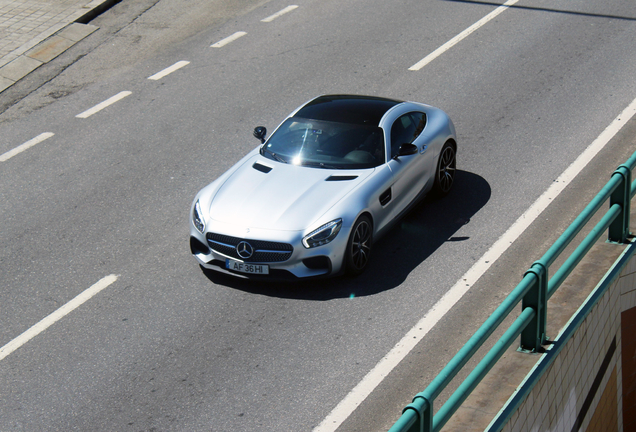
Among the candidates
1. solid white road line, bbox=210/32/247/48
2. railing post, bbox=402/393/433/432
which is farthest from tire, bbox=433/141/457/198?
solid white road line, bbox=210/32/247/48

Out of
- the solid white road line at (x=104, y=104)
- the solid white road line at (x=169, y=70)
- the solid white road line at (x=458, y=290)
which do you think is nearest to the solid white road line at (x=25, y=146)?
the solid white road line at (x=104, y=104)

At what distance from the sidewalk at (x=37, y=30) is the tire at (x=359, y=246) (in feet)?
28.2

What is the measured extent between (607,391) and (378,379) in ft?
6.35

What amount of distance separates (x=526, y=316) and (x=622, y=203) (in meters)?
1.91

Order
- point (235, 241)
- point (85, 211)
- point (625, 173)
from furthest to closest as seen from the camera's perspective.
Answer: point (85, 211)
point (235, 241)
point (625, 173)

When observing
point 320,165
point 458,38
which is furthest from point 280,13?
point 320,165

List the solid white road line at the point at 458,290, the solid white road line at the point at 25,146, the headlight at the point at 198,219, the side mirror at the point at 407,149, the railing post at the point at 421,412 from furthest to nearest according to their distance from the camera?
the solid white road line at the point at 25,146
the side mirror at the point at 407,149
the headlight at the point at 198,219
the solid white road line at the point at 458,290
the railing post at the point at 421,412

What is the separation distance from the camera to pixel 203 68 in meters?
14.1

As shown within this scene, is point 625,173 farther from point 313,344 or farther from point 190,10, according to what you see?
point 190,10

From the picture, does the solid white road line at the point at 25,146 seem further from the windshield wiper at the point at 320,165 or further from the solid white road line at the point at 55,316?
the windshield wiper at the point at 320,165

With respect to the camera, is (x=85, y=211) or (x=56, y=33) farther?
(x=56, y=33)

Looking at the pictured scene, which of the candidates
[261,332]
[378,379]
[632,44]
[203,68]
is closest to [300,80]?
[203,68]

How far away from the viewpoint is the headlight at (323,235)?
7660 millimetres

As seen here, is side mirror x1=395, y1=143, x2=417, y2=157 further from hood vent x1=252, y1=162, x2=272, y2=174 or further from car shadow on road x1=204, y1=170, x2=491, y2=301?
hood vent x1=252, y1=162, x2=272, y2=174
